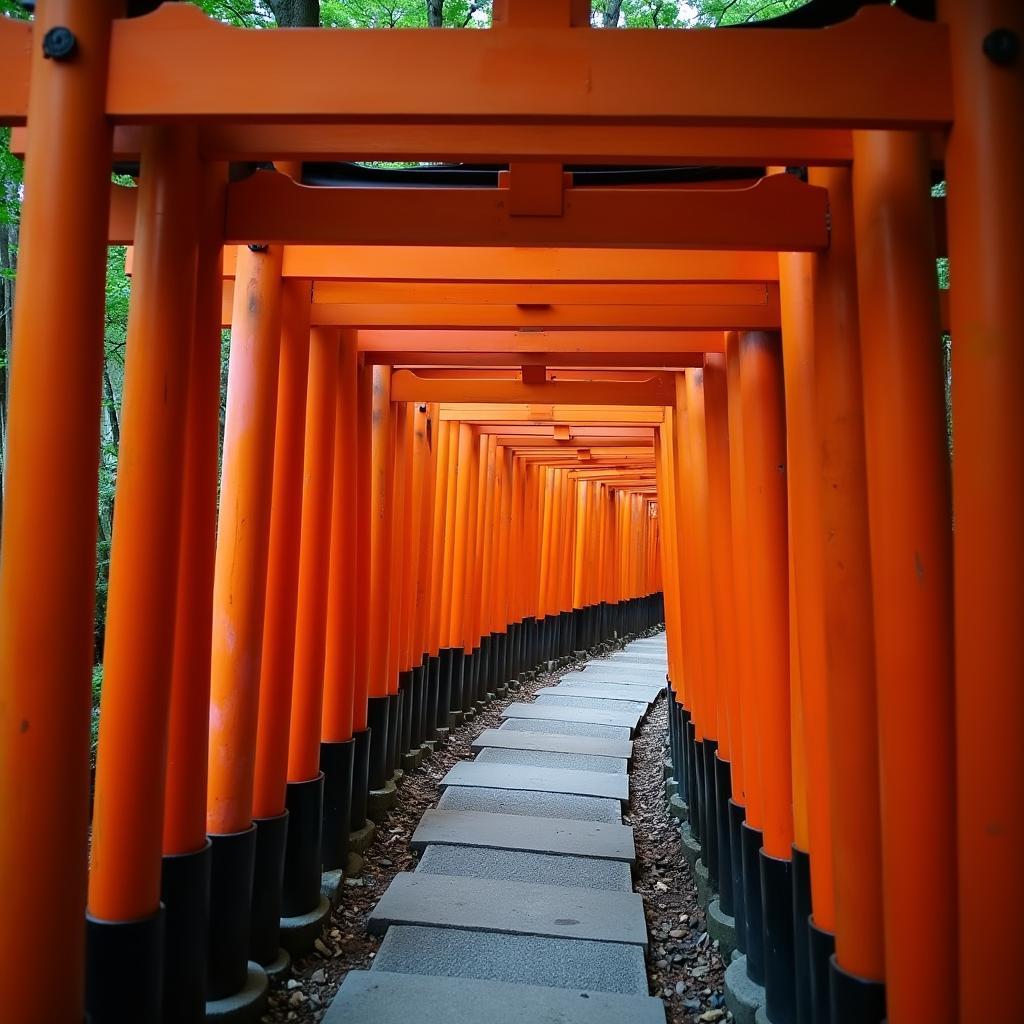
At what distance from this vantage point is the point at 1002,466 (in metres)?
2.20

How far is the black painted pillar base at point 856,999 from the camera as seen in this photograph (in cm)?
278

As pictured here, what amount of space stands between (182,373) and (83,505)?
79cm

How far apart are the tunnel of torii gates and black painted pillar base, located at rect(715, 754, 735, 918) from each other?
35 centimetres

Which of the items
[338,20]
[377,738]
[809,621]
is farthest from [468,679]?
[338,20]

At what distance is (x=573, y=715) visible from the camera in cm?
1143

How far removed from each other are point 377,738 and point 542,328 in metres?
3.66

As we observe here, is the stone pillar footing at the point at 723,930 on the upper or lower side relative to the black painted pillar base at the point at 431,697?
lower

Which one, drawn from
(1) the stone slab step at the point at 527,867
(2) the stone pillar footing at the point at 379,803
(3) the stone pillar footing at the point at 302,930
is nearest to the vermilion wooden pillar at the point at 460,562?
(2) the stone pillar footing at the point at 379,803

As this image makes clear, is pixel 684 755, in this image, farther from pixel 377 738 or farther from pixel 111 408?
pixel 111 408

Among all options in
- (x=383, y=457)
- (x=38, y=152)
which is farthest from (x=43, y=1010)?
(x=383, y=457)

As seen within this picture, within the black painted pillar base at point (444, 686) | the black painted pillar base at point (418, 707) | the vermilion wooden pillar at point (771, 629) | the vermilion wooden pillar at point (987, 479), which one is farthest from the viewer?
the black painted pillar base at point (444, 686)

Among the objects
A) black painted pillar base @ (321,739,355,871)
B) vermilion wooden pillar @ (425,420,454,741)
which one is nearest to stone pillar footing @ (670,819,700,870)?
black painted pillar base @ (321,739,355,871)

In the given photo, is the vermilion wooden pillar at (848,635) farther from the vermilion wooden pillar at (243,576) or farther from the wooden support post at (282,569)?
the wooden support post at (282,569)

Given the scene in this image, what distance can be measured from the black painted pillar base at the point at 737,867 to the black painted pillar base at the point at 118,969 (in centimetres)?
281
